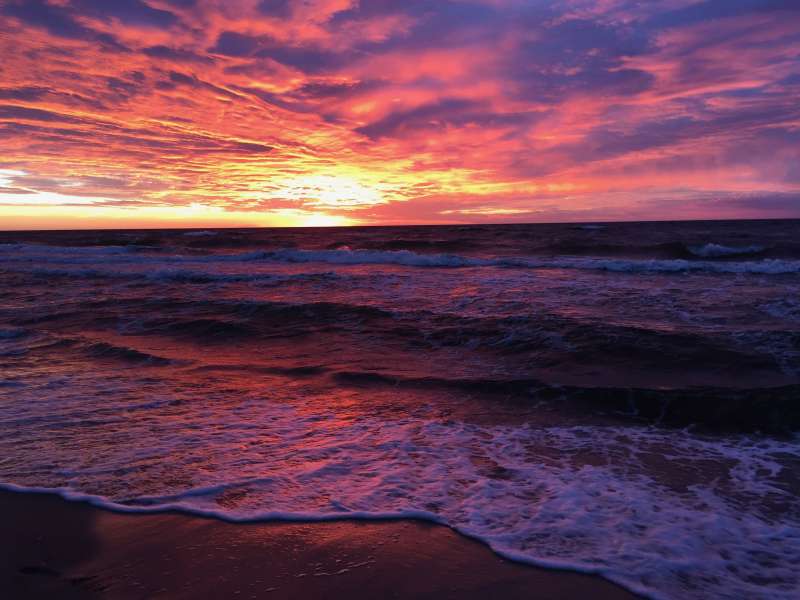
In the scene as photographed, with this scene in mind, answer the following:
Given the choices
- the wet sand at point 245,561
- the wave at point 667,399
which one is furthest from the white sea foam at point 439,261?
the wet sand at point 245,561

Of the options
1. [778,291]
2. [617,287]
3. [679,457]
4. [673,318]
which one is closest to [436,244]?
[617,287]

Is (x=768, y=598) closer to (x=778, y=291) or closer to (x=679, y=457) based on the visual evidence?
(x=679, y=457)

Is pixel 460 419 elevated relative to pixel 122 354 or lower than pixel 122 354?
lower

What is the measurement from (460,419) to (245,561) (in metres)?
3.06

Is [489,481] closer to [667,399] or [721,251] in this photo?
[667,399]

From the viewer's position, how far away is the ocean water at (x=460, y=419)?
3.54 m

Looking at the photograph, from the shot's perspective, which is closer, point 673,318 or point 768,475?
point 768,475

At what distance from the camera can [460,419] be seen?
18.6 ft

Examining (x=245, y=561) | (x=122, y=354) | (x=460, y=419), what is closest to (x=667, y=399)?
(x=460, y=419)

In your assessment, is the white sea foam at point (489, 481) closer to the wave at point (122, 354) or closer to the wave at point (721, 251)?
the wave at point (122, 354)

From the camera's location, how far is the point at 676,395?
20.7ft

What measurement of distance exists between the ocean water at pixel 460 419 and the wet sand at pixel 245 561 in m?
0.17

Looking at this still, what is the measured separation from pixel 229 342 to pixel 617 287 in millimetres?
11145

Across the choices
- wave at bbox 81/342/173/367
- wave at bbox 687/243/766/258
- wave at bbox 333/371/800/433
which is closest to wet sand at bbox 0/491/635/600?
wave at bbox 333/371/800/433
